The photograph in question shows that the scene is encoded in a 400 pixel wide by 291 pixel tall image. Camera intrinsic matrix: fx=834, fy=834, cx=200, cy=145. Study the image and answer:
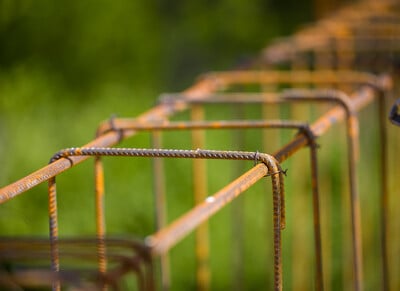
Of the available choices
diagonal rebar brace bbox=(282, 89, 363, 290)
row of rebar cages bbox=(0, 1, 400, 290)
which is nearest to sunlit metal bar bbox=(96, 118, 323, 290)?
row of rebar cages bbox=(0, 1, 400, 290)

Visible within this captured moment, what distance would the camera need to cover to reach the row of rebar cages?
91cm

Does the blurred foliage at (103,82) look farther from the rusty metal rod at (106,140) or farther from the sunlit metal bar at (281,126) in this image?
the sunlit metal bar at (281,126)

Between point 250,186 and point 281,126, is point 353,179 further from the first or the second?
point 250,186

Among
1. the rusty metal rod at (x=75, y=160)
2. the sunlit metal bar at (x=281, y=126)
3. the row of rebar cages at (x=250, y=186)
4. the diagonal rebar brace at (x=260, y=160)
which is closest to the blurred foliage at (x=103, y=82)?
the row of rebar cages at (x=250, y=186)

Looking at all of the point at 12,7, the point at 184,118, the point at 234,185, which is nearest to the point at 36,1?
the point at 12,7

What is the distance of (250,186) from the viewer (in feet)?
3.16

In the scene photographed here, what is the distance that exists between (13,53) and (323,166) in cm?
122

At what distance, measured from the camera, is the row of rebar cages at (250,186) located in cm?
91

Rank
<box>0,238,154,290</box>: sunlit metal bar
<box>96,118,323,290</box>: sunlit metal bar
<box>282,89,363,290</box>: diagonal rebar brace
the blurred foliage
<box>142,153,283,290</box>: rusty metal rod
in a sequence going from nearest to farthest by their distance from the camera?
<box>0,238,154,290</box>: sunlit metal bar → <box>142,153,283,290</box>: rusty metal rod → <box>96,118,323,290</box>: sunlit metal bar → <box>282,89,363,290</box>: diagonal rebar brace → the blurred foliage

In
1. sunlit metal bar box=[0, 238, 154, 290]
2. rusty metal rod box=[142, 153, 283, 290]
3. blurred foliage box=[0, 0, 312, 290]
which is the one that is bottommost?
sunlit metal bar box=[0, 238, 154, 290]

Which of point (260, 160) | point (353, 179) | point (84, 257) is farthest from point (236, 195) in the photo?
point (353, 179)

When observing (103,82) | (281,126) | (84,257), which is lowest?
(84,257)

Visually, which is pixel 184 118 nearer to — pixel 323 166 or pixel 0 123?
pixel 323 166

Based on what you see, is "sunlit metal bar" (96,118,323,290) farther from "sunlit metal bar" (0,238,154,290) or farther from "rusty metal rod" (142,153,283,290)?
"sunlit metal bar" (0,238,154,290)
